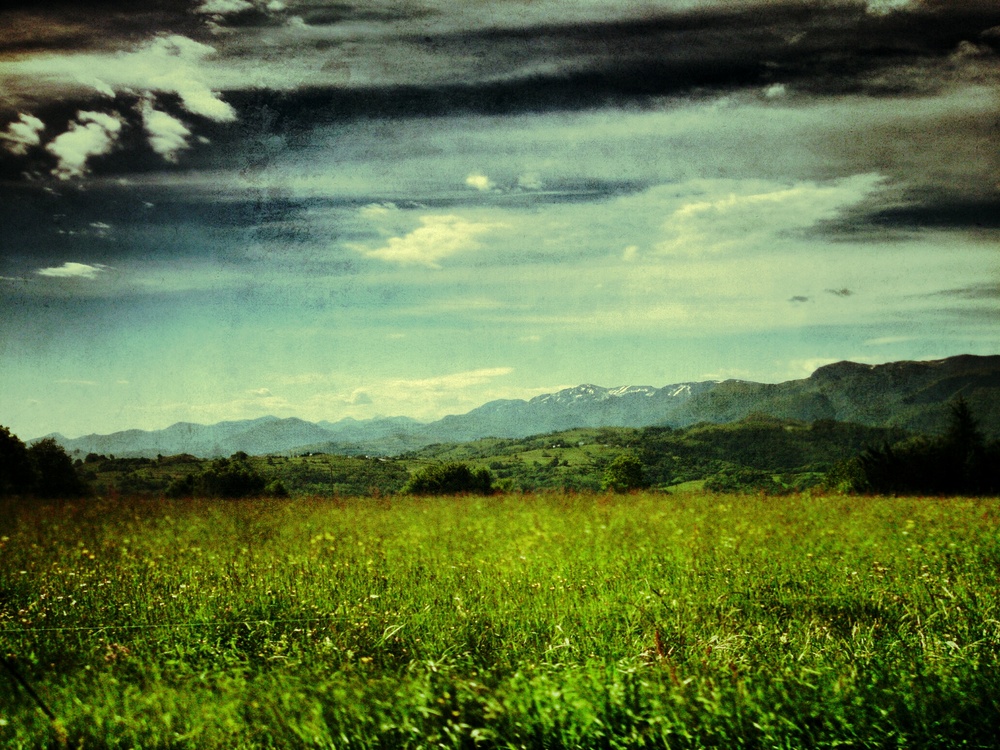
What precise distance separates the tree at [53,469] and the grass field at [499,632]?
9.56 ft

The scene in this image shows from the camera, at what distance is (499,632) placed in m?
5.07

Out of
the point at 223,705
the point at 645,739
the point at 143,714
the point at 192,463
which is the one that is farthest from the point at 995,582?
the point at 192,463

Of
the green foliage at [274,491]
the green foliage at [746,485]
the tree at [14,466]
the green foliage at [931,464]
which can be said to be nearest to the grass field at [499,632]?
the tree at [14,466]

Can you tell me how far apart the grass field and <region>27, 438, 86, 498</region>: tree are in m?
2.91

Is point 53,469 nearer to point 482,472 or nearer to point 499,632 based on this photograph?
point 499,632

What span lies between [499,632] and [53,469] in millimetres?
13155

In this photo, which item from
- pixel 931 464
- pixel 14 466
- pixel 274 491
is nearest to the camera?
pixel 14 466

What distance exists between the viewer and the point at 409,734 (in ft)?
10.9

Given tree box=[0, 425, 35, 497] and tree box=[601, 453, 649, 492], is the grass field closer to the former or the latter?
tree box=[0, 425, 35, 497]

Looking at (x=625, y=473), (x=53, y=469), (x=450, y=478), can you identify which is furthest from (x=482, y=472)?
(x=625, y=473)

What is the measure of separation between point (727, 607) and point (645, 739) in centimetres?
274

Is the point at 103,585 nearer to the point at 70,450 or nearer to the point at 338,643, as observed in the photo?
the point at 338,643

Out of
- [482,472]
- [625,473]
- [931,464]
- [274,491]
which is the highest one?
[274,491]

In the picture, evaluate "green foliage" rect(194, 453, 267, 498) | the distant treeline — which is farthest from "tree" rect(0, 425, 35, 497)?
"green foliage" rect(194, 453, 267, 498)
